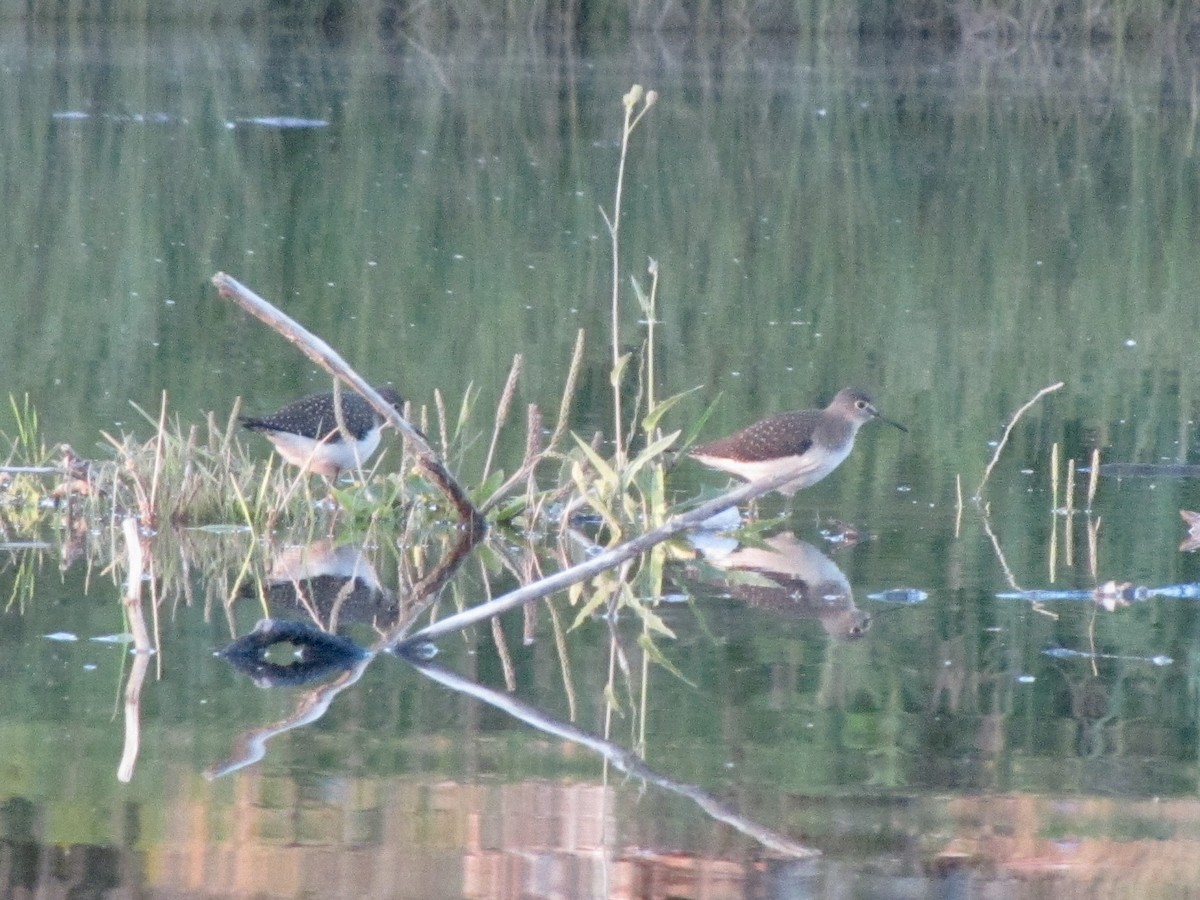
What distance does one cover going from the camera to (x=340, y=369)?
679 centimetres

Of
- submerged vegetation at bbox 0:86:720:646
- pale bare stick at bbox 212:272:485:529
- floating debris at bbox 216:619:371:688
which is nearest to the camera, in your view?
floating debris at bbox 216:619:371:688

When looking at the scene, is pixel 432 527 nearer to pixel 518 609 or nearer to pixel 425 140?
pixel 518 609

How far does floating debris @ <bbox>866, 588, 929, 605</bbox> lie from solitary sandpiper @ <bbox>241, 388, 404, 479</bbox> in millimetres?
2115

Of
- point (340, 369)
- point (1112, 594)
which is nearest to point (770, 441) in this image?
point (1112, 594)

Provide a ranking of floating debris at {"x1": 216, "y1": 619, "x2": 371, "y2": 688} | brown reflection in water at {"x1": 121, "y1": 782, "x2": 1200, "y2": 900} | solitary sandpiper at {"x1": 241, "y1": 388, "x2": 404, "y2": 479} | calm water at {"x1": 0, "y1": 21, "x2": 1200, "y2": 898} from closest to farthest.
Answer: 1. brown reflection in water at {"x1": 121, "y1": 782, "x2": 1200, "y2": 900}
2. calm water at {"x1": 0, "y1": 21, "x2": 1200, "y2": 898}
3. floating debris at {"x1": 216, "y1": 619, "x2": 371, "y2": 688}
4. solitary sandpiper at {"x1": 241, "y1": 388, "x2": 404, "y2": 479}

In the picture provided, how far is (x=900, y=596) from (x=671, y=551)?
35.7 inches

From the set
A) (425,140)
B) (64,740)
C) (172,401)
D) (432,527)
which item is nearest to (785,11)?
(425,140)

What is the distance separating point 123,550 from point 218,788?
250 centimetres

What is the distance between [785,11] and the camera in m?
35.2

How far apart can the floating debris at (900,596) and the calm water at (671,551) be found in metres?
0.02

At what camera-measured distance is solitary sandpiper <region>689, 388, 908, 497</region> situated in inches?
330

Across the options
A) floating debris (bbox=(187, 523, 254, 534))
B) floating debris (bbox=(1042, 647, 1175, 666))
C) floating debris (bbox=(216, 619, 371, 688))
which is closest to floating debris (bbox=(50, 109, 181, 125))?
floating debris (bbox=(187, 523, 254, 534))

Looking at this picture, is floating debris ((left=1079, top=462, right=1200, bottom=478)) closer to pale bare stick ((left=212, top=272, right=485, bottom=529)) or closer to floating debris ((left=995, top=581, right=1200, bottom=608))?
floating debris ((left=995, top=581, right=1200, bottom=608))

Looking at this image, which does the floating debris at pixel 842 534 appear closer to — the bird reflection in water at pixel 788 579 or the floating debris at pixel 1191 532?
the bird reflection in water at pixel 788 579
